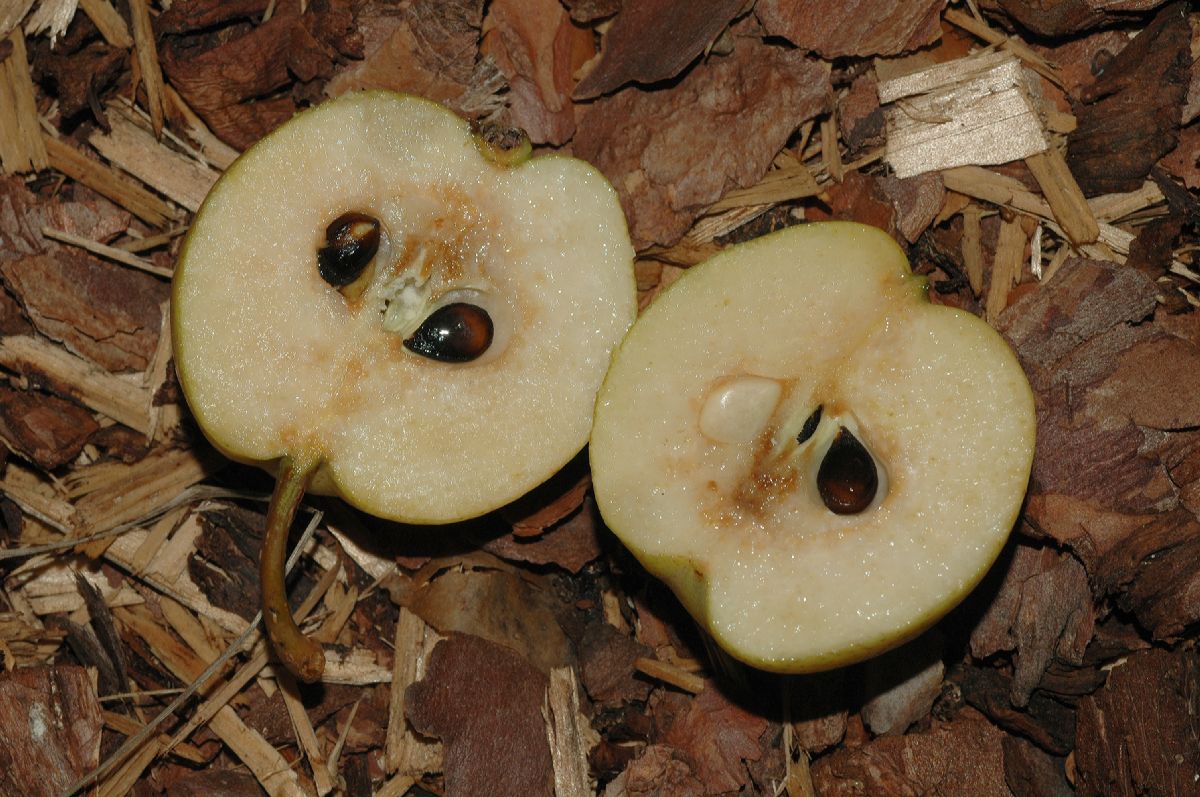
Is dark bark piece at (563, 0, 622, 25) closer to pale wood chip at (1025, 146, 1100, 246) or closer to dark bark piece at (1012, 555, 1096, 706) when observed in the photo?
pale wood chip at (1025, 146, 1100, 246)

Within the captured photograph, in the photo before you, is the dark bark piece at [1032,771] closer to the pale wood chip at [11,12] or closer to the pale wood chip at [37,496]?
the pale wood chip at [37,496]

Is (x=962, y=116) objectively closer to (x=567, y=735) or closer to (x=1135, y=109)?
(x=1135, y=109)

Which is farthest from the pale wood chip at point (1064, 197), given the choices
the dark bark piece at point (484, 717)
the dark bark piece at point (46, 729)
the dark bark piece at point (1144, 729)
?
the dark bark piece at point (46, 729)

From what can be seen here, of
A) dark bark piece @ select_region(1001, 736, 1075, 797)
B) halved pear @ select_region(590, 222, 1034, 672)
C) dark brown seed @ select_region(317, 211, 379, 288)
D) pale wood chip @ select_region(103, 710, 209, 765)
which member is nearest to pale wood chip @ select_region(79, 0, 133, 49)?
dark brown seed @ select_region(317, 211, 379, 288)

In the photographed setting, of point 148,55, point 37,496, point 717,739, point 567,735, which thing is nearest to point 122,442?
point 37,496

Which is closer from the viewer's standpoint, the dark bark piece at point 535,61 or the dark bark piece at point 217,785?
the dark bark piece at point 217,785

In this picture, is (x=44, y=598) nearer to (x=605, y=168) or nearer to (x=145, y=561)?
(x=145, y=561)

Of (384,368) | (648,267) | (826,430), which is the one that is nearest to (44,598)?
A: (384,368)
